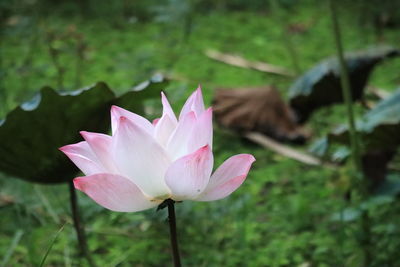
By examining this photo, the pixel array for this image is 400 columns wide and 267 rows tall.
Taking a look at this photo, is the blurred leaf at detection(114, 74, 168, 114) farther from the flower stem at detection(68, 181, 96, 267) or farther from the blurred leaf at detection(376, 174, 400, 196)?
the blurred leaf at detection(376, 174, 400, 196)

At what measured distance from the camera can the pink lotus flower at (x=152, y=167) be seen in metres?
0.60

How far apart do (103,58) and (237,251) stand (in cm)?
179

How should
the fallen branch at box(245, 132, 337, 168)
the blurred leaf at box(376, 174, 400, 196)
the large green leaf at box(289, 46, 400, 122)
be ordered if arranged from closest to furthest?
1. the blurred leaf at box(376, 174, 400, 196)
2. the large green leaf at box(289, 46, 400, 122)
3. the fallen branch at box(245, 132, 337, 168)

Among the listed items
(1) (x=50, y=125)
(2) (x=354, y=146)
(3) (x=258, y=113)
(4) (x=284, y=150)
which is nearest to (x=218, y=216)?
(2) (x=354, y=146)

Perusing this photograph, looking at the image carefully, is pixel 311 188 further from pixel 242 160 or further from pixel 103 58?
pixel 103 58

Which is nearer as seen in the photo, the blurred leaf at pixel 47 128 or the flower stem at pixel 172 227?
the flower stem at pixel 172 227

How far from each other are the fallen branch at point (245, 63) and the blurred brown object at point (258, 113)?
537mm

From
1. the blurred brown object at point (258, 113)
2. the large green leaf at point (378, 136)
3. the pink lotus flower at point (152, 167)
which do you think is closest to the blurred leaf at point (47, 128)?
the pink lotus flower at point (152, 167)

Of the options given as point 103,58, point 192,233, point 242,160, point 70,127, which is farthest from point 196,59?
point 242,160

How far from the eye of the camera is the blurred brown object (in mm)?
2082

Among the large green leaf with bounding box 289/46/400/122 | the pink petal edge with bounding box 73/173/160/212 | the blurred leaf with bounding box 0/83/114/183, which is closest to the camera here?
the pink petal edge with bounding box 73/173/160/212

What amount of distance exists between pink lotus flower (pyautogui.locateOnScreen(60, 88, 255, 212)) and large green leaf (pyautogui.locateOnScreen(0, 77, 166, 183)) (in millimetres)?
393

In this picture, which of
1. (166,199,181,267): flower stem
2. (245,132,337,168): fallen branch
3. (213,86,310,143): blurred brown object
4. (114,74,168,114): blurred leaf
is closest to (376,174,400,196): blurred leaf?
(245,132,337,168): fallen branch

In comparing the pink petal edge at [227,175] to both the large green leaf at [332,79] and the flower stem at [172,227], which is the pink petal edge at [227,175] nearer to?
the flower stem at [172,227]
